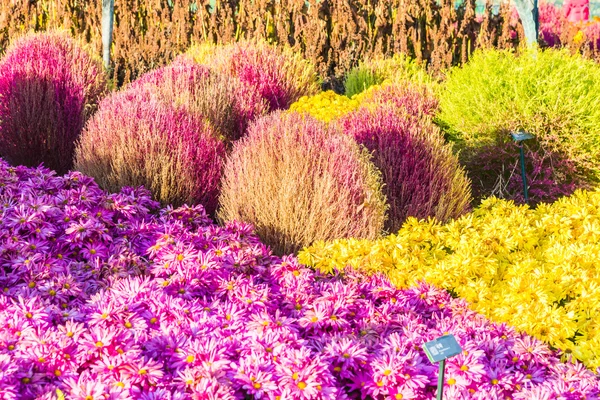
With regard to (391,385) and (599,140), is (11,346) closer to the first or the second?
(391,385)

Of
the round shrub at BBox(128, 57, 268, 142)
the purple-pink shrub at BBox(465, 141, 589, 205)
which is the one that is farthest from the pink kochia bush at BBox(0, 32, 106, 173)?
the purple-pink shrub at BBox(465, 141, 589, 205)

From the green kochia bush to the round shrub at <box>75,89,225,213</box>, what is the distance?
2137 mm

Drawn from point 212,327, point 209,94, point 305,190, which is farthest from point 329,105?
point 212,327

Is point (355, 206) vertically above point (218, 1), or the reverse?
point (218, 1)

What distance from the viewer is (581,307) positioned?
10.1ft

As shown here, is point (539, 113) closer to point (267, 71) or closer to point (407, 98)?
point (407, 98)

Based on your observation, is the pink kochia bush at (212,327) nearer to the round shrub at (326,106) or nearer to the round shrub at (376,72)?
the round shrub at (326,106)

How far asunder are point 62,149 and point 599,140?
4526 millimetres

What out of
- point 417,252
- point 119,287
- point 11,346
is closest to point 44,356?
point 11,346

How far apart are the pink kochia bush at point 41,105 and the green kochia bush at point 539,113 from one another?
3301mm

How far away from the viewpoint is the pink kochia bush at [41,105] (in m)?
6.20

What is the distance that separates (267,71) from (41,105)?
7.27 feet

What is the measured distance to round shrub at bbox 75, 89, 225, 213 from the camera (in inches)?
193

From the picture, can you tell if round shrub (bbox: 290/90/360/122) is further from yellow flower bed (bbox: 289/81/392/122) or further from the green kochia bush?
the green kochia bush
